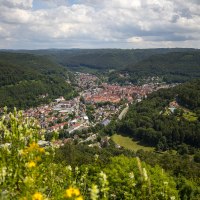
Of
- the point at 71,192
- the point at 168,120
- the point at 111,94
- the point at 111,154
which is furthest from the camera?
the point at 111,94

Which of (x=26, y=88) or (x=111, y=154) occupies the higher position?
(x=111, y=154)

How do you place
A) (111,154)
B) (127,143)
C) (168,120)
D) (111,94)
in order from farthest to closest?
(111,94)
(168,120)
(127,143)
(111,154)

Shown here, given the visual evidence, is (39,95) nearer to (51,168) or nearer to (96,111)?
(96,111)

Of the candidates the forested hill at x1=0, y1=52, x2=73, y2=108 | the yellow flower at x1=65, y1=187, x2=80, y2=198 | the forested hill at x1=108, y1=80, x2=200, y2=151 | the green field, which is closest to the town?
the green field

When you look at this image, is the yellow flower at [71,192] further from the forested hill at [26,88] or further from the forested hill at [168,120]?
the forested hill at [26,88]

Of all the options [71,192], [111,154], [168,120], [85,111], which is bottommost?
[85,111]

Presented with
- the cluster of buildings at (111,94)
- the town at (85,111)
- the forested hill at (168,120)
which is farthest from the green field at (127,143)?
the cluster of buildings at (111,94)

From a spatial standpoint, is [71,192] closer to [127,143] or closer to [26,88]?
[127,143]

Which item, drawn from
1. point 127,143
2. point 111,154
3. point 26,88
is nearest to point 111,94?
point 26,88
